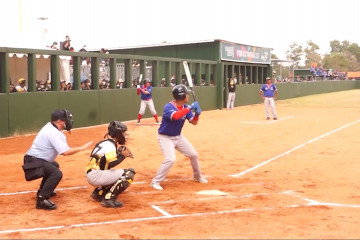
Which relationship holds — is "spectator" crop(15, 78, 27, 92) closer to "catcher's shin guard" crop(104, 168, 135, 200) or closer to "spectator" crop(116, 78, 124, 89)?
"spectator" crop(116, 78, 124, 89)

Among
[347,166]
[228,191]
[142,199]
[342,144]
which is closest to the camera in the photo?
[142,199]

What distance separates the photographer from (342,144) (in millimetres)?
13781

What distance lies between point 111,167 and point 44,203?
3.54 ft

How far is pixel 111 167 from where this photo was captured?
7.23 m

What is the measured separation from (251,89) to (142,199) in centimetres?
3036

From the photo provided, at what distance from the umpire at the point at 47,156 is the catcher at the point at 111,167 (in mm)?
475

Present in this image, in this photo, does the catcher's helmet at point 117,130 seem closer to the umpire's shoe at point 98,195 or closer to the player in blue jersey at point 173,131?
the umpire's shoe at point 98,195

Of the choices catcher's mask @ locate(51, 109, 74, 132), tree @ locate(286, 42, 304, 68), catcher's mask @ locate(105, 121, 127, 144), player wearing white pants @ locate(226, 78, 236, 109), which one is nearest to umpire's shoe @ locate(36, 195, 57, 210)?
catcher's mask @ locate(51, 109, 74, 132)

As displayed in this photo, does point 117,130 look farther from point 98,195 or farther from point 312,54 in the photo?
point 312,54

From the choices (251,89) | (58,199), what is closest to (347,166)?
(58,199)

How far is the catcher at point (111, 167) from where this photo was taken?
281 inches

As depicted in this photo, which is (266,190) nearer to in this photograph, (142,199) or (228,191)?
(228,191)

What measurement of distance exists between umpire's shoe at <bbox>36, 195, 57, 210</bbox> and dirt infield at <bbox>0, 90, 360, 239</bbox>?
0.09 meters

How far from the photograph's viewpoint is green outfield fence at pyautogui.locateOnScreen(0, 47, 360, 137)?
53.8ft
